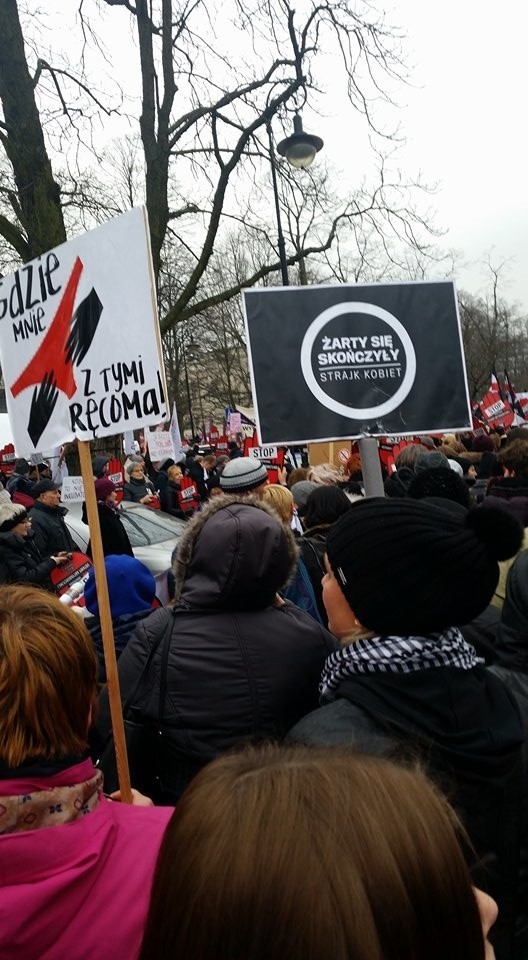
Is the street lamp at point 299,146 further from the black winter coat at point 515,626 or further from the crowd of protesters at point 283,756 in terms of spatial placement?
the black winter coat at point 515,626

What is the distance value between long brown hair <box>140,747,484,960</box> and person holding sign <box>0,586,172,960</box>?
49 cm

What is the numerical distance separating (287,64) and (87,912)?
14109mm

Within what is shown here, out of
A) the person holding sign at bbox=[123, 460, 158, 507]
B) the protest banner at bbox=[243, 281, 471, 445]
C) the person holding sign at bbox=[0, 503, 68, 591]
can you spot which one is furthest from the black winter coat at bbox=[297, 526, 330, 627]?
the person holding sign at bbox=[123, 460, 158, 507]

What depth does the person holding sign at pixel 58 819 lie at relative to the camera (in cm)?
113

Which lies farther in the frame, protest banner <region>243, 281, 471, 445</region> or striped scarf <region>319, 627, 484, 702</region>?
protest banner <region>243, 281, 471, 445</region>

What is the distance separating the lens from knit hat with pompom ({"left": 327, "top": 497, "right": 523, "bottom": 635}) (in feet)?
4.86

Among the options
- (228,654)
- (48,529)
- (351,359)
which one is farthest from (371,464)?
(48,529)

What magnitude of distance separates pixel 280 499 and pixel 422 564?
278cm

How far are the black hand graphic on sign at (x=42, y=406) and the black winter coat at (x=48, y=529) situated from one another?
3968mm

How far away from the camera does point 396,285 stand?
2.98 metres

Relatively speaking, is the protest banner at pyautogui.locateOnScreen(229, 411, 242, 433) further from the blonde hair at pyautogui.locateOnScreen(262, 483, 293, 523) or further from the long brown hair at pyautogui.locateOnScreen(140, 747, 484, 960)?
the long brown hair at pyautogui.locateOnScreen(140, 747, 484, 960)

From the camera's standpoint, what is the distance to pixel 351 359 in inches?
115

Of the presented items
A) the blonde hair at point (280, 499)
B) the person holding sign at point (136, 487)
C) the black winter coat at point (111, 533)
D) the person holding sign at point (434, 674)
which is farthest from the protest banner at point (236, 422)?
the person holding sign at point (434, 674)

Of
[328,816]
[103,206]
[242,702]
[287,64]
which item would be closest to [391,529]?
[242,702]
